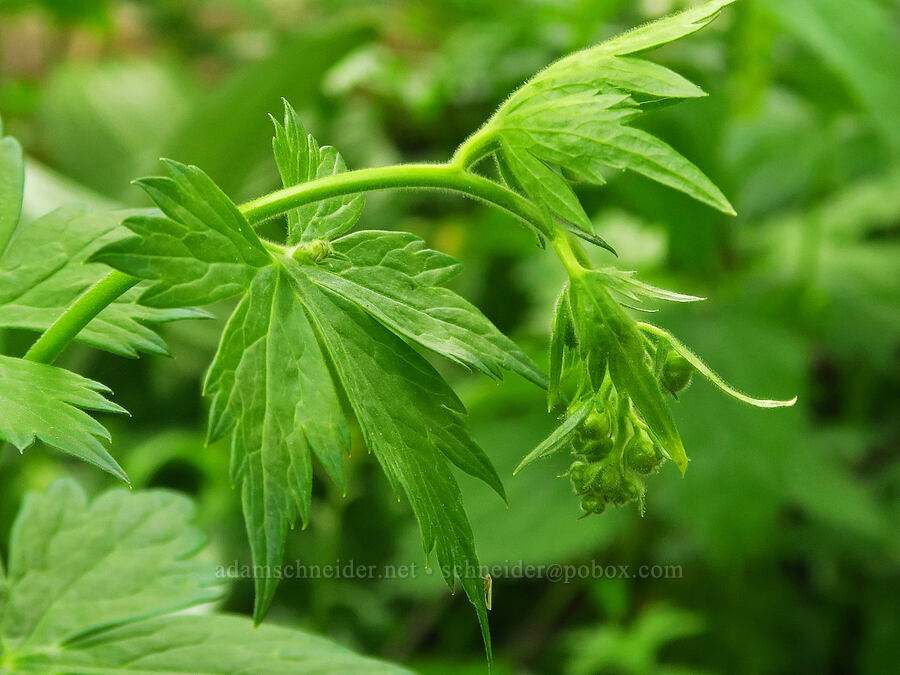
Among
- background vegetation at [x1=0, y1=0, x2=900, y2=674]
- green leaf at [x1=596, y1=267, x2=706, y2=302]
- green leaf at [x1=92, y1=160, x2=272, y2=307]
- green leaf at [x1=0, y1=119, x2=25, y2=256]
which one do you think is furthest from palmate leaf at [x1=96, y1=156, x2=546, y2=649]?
background vegetation at [x1=0, y1=0, x2=900, y2=674]

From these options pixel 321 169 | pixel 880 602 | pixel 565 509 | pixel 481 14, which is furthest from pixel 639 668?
pixel 481 14

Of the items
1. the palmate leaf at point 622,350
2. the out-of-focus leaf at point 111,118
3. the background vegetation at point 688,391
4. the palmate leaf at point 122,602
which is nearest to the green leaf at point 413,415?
the palmate leaf at point 622,350

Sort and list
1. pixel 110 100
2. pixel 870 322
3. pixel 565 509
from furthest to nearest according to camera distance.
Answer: pixel 110 100
pixel 870 322
pixel 565 509

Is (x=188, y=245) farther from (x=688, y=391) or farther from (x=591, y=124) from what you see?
(x=688, y=391)

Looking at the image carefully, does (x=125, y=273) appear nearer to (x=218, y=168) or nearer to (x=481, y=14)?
(x=218, y=168)

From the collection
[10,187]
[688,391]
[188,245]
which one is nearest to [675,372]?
[188,245]

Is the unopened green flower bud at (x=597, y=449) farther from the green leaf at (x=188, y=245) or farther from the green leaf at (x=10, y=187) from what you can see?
the green leaf at (x=10, y=187)

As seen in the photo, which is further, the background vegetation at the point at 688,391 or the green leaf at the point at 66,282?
the background vegetation at the point at 688,391

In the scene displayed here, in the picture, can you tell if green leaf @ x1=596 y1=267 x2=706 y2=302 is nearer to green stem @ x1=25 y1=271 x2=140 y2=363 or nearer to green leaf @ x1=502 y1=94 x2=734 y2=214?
green leaf @ x1=502 y1=94 x2=734 y2=214
